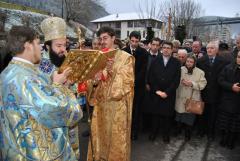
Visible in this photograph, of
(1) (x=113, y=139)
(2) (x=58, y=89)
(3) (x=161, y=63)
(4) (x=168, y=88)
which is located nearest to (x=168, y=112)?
(4) (x=168, y=88)

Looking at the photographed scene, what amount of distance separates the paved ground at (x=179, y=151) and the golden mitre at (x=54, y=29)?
2315 millimetres

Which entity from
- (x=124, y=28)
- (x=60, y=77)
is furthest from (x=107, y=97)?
(x=124, y=28)

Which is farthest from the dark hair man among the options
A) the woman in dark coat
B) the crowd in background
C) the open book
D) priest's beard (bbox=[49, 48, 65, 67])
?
the woman in dark coat

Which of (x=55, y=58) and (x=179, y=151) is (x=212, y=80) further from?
(x=55, y=58)

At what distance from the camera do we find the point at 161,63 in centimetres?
547

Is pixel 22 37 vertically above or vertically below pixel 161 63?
above

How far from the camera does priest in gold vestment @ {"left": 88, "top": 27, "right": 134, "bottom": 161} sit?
151 inches

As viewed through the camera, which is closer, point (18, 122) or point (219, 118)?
point (18, 122)

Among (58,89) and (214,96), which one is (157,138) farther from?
(58,89)

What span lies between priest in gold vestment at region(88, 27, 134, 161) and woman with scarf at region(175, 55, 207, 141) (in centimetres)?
195

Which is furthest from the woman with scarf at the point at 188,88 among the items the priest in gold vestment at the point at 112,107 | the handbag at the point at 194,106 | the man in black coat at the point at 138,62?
the priest in gold vestment at the point at 112,107

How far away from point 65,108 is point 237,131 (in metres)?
4.07

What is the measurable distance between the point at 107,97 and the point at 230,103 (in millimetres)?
2618

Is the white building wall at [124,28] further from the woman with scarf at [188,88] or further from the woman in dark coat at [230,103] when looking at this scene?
the woman in dark coat at [230,103]
